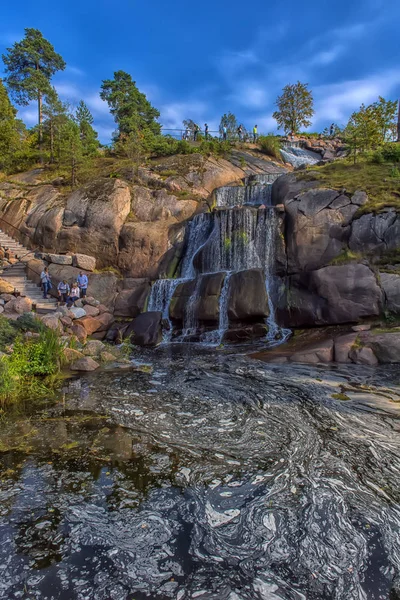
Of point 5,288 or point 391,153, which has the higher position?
point 391,153

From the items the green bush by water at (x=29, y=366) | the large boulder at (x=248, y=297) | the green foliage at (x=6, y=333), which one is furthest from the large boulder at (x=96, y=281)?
the green bush by water at (x=29, y=366)

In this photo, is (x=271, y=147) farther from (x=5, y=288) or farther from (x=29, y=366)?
(x=29, y=366)

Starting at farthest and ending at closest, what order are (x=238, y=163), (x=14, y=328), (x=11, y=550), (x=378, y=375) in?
1. (x=238, y=163)
2. (x=14, y=328)
3. (x=378, y=375)
4. (x=11, y=550)

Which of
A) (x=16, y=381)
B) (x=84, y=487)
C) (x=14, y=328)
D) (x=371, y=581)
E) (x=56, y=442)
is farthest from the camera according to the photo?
(x=14, y=328)

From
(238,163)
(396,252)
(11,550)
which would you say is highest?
(238,163)

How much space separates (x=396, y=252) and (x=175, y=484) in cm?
1326

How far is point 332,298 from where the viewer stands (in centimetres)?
1398

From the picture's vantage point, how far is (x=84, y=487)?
4789 mm

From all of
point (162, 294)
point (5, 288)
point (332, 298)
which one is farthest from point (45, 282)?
point (332, 298)

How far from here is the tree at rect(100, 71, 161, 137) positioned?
37094 millimetres

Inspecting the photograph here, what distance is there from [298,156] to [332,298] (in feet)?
86.7

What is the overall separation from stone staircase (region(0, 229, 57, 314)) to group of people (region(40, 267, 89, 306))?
50 cm

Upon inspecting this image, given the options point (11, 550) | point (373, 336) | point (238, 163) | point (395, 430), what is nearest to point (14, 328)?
point (11, 550)

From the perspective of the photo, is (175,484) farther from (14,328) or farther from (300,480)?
(14,328)
